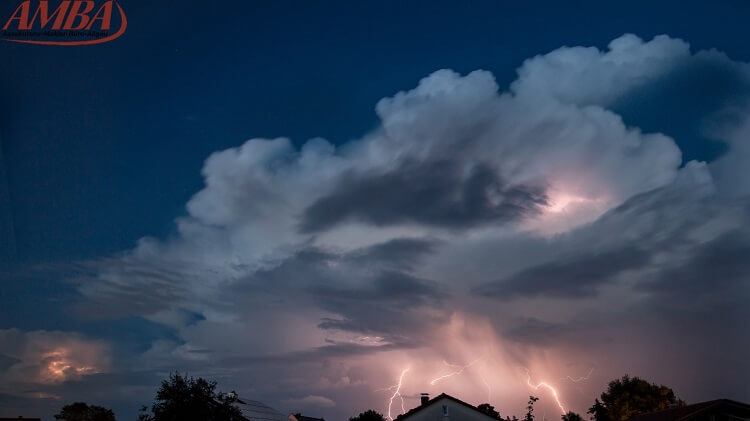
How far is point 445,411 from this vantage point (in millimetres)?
55656

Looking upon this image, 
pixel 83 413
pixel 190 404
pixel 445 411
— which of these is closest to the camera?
pixel 190 404

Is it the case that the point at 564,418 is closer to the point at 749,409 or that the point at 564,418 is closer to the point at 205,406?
the point at 749,409

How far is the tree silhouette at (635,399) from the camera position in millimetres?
97188

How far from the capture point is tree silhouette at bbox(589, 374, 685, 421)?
9719 centimetres

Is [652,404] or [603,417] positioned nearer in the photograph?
[652,404]

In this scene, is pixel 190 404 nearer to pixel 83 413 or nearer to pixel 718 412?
pixel 718 412

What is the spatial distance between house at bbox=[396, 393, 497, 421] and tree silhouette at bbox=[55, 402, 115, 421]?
210 ft

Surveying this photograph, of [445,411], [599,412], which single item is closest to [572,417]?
[599,412]

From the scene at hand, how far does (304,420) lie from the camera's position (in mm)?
88438

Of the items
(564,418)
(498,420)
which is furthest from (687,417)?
(564,418)

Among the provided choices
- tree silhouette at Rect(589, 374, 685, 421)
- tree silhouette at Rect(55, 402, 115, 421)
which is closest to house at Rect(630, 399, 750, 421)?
tree silhouette at Rect(589, 374, 685, 421)

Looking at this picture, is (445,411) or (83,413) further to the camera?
(83,413)

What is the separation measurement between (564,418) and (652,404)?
15.2 metres

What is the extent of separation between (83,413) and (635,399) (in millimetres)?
90830
